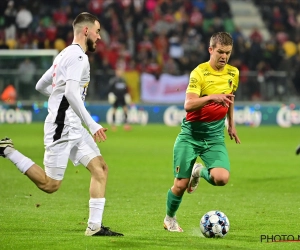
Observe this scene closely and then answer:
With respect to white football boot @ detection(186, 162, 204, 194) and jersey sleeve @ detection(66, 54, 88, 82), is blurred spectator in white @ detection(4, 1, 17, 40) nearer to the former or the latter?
white football boot @ detection(186, 162, 204, 194)

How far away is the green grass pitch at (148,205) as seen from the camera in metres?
7.38

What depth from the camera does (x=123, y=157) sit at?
17688mm

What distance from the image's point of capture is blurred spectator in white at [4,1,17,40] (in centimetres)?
2509

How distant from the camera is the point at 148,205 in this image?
33.9 ft

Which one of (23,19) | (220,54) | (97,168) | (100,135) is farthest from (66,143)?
(23,19)

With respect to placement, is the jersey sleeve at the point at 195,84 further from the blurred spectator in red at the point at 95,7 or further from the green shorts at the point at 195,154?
the blurred spectator in red at the point at 95,7

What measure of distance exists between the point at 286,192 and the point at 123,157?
252 inches

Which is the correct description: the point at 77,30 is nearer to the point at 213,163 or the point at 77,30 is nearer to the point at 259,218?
the point at 213,163

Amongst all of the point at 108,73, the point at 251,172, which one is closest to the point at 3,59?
the point at 108,73

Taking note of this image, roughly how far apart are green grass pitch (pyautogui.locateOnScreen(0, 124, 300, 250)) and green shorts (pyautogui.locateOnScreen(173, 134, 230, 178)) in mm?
694

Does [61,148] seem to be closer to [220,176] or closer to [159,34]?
[220,176]

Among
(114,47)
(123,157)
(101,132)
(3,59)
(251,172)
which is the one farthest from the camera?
(114,47)

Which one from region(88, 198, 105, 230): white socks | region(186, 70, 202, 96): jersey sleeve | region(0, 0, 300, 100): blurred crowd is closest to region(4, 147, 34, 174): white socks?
region(88, 198, 105, 230): white socks

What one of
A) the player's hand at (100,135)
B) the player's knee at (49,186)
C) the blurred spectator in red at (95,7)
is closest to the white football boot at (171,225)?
the player's knee at (49,186)
